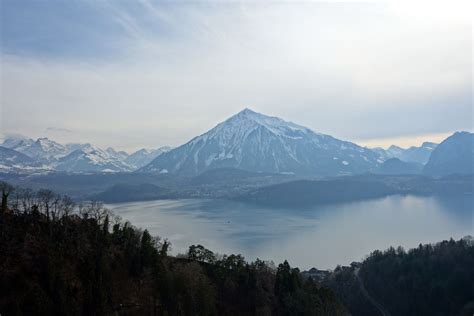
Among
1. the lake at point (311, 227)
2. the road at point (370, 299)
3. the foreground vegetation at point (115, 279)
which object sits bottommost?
the road at point (370, 299)

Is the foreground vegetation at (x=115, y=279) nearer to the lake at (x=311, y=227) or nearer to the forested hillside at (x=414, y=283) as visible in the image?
the forested hillside at (x=414, y=283)

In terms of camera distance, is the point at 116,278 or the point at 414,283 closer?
the point at 116,278

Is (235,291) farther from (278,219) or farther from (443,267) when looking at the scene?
(278,219)

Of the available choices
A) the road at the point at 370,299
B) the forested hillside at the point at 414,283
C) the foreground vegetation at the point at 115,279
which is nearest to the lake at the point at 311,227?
the road at the point at 370,299

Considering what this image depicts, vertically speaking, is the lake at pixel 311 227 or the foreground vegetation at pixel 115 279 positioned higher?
the foreground vegetation at pixel 115 279

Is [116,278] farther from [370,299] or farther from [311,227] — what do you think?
[311,227]

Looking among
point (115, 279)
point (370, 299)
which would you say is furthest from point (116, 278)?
point (370, 299)

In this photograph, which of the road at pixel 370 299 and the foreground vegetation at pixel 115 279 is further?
the road at pixel 370 299

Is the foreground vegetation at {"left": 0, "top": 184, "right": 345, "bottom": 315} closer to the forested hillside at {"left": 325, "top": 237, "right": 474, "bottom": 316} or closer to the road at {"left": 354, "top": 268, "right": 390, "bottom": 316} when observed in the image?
the road at {"left": 354, "top": 268, "right": 390, "bottom": 316}
